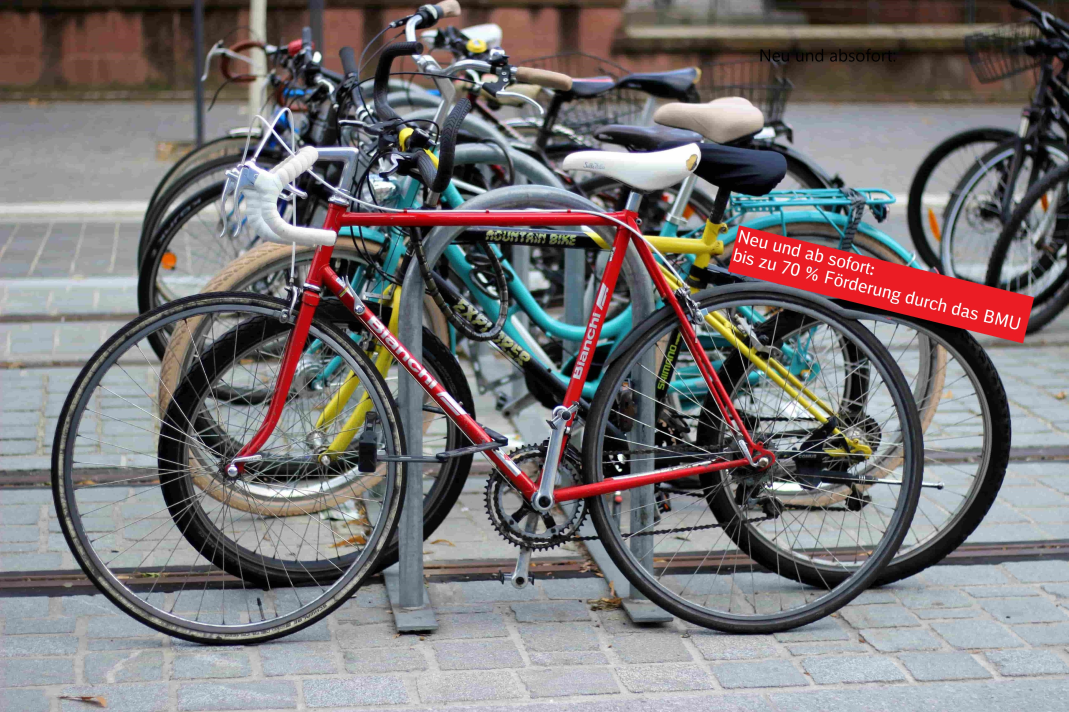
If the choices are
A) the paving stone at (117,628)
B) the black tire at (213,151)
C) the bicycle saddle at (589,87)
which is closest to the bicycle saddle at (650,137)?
the bicycle saddle at (589,87)

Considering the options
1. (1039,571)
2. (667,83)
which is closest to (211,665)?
(1039,571)

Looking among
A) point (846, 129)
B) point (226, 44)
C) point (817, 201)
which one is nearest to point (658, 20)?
point (846, 129)

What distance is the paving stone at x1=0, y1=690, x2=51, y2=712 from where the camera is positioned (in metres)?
3.01

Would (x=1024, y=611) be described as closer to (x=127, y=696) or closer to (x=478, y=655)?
(x=478, y=655)

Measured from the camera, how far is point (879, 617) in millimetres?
3588

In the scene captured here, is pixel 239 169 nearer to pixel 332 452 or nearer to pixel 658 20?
pixel 332 452

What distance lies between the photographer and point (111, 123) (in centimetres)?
1259

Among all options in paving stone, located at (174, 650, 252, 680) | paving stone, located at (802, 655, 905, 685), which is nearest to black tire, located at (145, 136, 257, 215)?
paving stone, located at (174, 650, 252, 680)

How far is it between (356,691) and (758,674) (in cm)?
100

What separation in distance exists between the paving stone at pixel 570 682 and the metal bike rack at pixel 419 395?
30cm

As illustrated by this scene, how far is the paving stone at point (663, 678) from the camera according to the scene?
10.5 feet

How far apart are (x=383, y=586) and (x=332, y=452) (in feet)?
1.48

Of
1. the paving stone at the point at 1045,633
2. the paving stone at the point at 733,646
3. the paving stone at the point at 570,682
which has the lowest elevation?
the paving stone at the point at 570,682

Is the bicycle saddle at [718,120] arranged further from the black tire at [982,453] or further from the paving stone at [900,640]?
the paving stone at [900,640]
